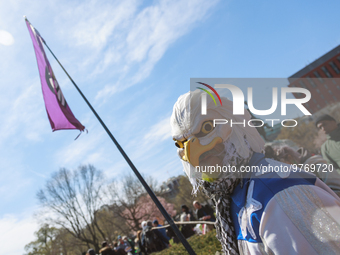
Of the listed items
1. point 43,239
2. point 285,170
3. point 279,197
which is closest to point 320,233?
point 279,197

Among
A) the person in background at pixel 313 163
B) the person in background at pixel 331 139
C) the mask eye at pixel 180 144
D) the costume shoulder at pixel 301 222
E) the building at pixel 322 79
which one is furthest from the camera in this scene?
the building at pixel 322 79

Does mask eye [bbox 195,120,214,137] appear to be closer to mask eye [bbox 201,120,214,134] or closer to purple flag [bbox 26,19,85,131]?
mask eye [bbox 201,120,214,134]

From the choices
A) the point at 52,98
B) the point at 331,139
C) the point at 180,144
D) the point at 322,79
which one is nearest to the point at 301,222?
the point at 180,144

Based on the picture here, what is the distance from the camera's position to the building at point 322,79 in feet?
193

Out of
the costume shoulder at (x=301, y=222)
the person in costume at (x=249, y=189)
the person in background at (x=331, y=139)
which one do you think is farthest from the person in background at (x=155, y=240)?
the costume shoulder at (x=301, y=222)

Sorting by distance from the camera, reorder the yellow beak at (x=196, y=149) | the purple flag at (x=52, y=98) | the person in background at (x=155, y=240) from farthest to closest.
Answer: the person in background at (x=155, y=240), the purple flag at (x=52, y=98), the yellow beak at (x=196, y=149)

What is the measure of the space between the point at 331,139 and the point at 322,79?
69384 mm

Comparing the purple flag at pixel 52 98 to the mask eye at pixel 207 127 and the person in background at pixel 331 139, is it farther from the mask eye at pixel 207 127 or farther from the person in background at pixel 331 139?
the person in background at pixel 331 139

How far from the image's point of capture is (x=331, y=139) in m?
4.43

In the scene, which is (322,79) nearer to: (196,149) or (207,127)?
(207,127)

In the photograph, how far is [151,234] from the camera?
7.82m

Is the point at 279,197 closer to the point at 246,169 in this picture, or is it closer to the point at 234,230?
the point at 246,169

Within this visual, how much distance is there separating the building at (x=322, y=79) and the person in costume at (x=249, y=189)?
6296 cm

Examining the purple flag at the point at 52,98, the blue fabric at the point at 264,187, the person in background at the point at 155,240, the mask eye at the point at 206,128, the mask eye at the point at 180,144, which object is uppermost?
the purple flag at the point at 52,98
